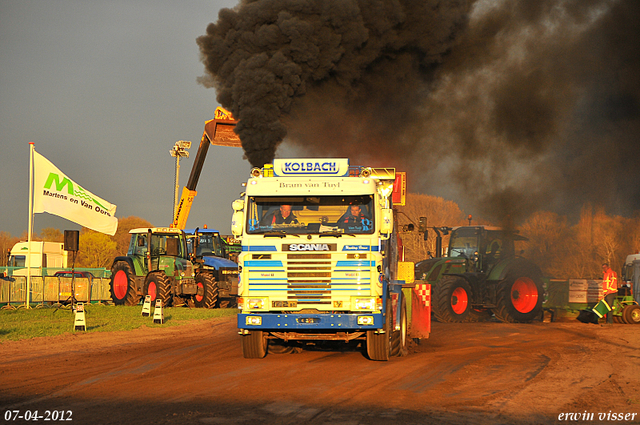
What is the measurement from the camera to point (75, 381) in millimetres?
8281

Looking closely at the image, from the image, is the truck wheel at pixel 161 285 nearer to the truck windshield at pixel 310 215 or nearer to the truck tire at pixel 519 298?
the truck tire at pixel 519 298

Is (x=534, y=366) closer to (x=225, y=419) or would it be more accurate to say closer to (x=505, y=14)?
(x=225, y=419)

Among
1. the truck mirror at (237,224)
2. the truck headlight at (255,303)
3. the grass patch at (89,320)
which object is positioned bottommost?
the grass patch at (89,320)

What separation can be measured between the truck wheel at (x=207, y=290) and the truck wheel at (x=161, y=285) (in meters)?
1.06

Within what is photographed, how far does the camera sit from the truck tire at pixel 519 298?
19.0 m

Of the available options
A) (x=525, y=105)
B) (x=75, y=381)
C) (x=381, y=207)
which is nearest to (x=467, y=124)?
(x=525, y=105)

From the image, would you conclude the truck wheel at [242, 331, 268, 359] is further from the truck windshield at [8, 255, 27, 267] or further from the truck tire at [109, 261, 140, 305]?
the truck windshield at [8, 255, 27, 267]

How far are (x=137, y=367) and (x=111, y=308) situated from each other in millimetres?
13524

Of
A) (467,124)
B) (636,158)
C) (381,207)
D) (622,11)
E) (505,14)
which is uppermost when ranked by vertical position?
(505,14)

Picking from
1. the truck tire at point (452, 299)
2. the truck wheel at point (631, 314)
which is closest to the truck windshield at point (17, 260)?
the truck tire at point (452, 299)

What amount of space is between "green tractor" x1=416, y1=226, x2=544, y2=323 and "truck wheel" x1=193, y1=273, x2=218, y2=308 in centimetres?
746

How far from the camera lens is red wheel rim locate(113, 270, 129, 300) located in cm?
2388

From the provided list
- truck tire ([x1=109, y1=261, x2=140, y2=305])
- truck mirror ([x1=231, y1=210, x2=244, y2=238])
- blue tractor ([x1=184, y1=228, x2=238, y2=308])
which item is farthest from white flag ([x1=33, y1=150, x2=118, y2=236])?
truck mirror ([x1=231, y1=210, x2=244, y2=238])

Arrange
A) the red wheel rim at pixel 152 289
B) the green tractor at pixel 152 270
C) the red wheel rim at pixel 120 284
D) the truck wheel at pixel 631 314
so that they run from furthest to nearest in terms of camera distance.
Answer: the red wheel rim at pixel 120 284, the green tractor at pixel 152 270, the red wheel rim at pixel 152 289, the truck wheel at pixel 631 314
